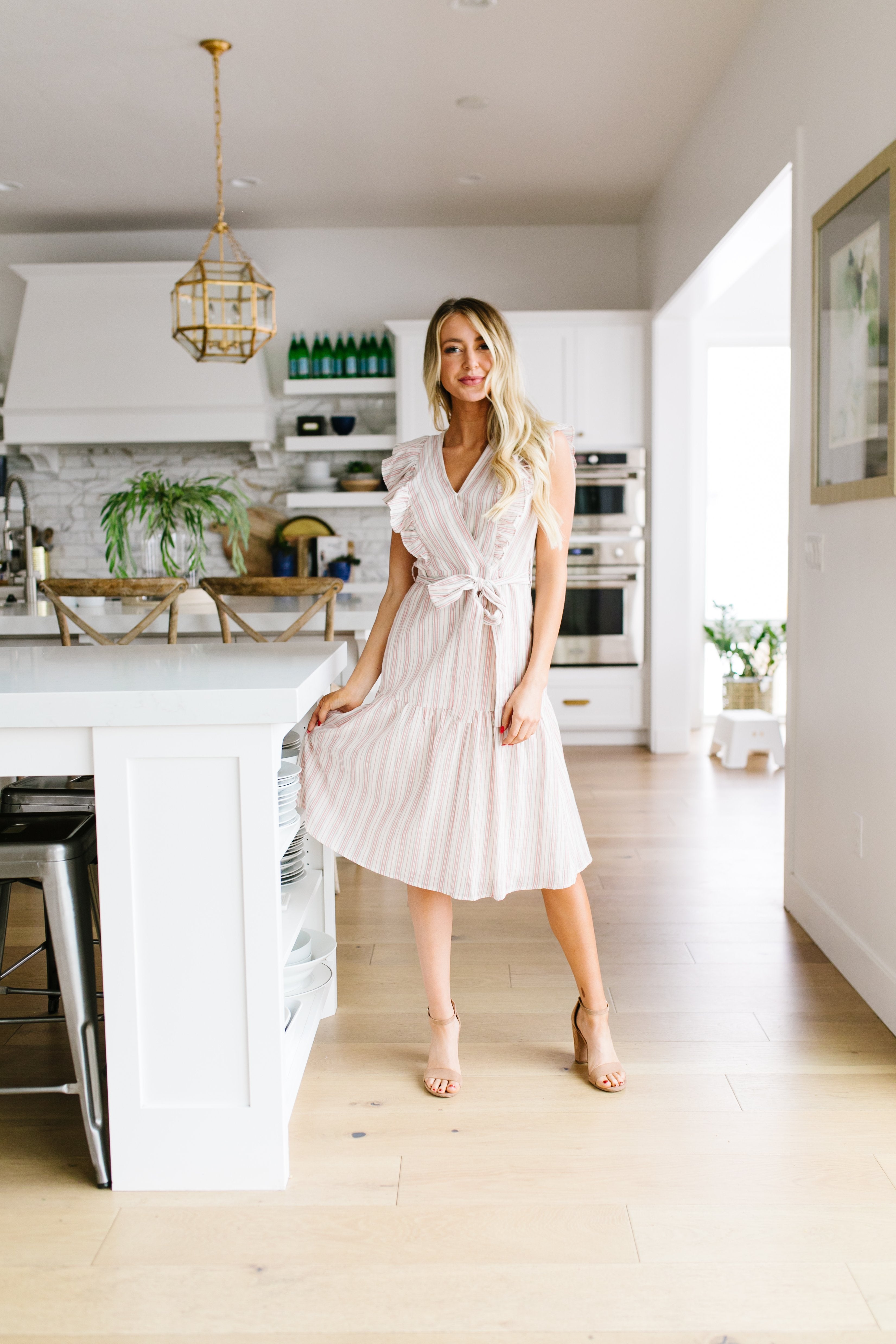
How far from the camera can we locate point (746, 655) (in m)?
5.79

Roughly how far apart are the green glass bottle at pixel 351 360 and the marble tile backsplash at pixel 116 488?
495 millimetres

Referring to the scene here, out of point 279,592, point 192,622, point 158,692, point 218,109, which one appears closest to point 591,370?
point 218,109

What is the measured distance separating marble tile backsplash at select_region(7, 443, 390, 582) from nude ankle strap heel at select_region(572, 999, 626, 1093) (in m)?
3.98

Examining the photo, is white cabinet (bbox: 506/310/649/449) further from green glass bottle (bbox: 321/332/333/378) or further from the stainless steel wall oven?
green glass bottle (bbox: 321/332/333/378)

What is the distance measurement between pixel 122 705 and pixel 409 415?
4.19m

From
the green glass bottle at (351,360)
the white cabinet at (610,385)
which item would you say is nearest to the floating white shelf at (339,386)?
the green glass bottle at (351,360)

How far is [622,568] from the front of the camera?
18.3ft

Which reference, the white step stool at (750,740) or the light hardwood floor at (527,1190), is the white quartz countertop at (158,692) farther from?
the white step stool at (750,740)

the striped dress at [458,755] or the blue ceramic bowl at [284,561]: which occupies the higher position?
the blue ceramic bowl at [284,561]

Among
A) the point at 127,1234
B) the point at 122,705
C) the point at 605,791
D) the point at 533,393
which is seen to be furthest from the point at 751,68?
the point at 127,1234

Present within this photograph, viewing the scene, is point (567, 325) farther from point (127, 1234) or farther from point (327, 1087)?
point (127, 1234)

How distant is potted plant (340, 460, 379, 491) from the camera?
18.6 feet

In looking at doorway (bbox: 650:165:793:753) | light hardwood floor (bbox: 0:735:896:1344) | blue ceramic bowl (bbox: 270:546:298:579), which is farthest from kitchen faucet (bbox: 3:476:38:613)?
doorway (bbox: 650:165:793:753)

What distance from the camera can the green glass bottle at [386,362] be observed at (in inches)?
223
